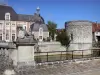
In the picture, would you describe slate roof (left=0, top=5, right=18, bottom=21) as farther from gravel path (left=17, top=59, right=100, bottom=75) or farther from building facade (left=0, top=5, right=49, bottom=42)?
gravel path (left=17, top=59, right=100, bottom=75)

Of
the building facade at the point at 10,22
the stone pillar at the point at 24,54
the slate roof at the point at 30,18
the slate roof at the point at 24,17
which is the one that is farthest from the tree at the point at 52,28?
the stone pillar at the point at 24,54

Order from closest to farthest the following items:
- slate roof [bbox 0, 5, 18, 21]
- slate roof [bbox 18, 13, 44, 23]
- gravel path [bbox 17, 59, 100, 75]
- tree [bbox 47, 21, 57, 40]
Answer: gravel path [bbox 17, 59, 100, 75]
slate roof [bbox 0, 5, 18, 21]
slate roof [bbox 18, 13, 44, 23]
tree [bbox 47, 21, 57, 40]

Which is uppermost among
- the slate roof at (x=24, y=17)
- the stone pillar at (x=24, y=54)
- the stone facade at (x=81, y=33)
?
the slate roof at (x=24, y=17)

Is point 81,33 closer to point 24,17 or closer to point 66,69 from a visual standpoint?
point 24,17

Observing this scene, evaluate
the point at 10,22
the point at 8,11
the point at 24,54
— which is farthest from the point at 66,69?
the point at 8,11

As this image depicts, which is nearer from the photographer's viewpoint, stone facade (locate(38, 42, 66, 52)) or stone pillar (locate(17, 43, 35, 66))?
stone pillar (locate(17, 43, 35, 66))

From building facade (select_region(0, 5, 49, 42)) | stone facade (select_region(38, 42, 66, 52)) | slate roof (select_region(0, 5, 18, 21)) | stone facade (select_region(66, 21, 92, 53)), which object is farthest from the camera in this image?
slate roof (select_region(0, 5, 18, 21))

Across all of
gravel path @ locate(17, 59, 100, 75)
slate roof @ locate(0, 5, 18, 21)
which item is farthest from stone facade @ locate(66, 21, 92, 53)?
gravel path @ locate(17, 59, 100, 75)

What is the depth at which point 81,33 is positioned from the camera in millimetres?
41031

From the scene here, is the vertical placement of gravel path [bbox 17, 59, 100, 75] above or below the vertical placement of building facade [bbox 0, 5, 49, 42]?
below

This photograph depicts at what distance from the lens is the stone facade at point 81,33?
40.8m

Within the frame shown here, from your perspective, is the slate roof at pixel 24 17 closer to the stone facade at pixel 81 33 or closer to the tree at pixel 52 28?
the tree at pixel 52 28

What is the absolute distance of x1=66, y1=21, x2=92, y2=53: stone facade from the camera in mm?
40812

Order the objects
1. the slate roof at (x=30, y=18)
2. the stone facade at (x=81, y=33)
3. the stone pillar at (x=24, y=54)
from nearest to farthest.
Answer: the stone pillar at (x=24, y=54) < the stone facade at (x=81, y=33) < the slate roof at (x=30, y=18)
